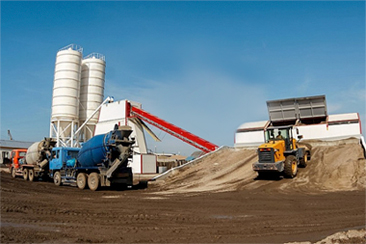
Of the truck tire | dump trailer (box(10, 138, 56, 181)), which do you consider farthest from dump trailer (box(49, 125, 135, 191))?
the truck tire

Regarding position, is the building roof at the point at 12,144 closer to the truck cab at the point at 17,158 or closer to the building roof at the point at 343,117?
the truck cab at the point at 17,158

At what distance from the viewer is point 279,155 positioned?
1652cm

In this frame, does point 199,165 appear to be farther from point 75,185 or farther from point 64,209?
point 64,209

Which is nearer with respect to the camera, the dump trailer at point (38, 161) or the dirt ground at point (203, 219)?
the dirt ground at point (203, 219)

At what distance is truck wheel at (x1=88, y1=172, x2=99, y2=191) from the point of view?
56.2ft

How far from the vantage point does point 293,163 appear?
55.6 feet

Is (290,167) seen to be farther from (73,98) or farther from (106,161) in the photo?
(73,98)

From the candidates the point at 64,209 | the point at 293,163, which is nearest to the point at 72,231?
the point at 64,209

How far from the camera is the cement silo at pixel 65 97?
38062mm

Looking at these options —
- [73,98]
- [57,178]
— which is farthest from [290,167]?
[73,98]

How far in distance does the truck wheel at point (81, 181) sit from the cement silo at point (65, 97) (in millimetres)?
20245

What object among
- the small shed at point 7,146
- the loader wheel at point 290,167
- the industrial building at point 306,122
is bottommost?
the loader wheel at point 290,167

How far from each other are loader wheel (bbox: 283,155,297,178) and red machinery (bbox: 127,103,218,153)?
1561cm

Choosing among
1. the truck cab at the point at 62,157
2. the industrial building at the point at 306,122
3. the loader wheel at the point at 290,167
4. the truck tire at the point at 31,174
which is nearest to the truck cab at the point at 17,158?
the truck tire at the point at 31,174
